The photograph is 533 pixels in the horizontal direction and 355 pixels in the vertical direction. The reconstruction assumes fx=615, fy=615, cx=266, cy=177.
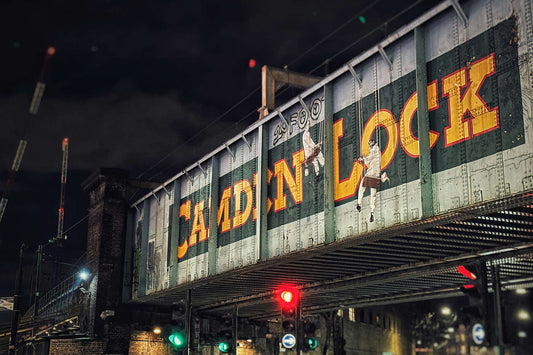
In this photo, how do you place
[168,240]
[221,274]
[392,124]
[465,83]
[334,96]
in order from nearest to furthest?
[465,83] < [392,124] < [334,96] < [221,274] < [168,240]

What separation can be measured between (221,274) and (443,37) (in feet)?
38.6

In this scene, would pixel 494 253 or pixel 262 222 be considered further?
pixel 262 222

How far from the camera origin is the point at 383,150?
14.7 meters

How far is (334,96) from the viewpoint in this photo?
1686 cm

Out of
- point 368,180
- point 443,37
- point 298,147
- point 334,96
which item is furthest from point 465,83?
point 298,147

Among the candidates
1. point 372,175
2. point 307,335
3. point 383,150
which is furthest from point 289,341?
point 383,150

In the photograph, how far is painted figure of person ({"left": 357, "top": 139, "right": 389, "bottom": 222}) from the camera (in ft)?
48.3

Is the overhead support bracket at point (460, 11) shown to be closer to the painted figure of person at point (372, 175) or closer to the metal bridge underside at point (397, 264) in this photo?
the painted figure of person at point (372, 175)

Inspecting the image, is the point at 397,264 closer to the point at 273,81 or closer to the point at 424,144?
the point at 424,144

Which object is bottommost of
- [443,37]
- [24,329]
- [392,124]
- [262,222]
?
[24,329]

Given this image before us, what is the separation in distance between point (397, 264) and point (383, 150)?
16.2ft

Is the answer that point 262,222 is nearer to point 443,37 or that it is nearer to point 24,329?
point 443,37

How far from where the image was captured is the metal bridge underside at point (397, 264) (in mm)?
13414

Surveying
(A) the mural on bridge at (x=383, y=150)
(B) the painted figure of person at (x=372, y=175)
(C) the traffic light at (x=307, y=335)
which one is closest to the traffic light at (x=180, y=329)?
(A) the mural on bridge at (x=383, y=150)
